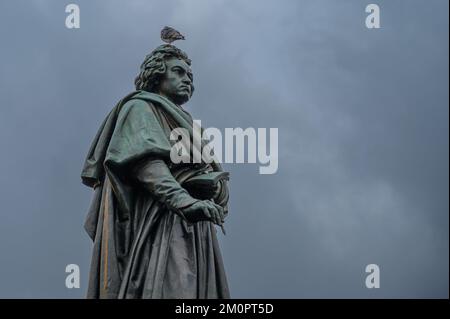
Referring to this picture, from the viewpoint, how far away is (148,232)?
22.5m

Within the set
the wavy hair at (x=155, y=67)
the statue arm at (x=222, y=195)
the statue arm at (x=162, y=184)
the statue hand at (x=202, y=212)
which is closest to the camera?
the statue hand at (x=202, y=212)

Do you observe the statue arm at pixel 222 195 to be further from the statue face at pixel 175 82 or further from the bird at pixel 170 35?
the bird at pixel 170 35

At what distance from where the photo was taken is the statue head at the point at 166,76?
2429 centimetres

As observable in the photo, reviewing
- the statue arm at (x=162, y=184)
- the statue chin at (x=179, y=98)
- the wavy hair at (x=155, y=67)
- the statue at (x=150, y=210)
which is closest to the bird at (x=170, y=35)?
the wavy hair at (x=155, y=67)

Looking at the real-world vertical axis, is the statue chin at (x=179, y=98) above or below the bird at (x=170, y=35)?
below

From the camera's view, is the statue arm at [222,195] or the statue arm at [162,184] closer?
the statue arm at [162,184]

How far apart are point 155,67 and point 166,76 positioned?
233mm

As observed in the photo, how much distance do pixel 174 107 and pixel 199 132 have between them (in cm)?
56

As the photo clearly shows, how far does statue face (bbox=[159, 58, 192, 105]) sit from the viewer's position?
24.3 meters

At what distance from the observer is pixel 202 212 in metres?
21.9

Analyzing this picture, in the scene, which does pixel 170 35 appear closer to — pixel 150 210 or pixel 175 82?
pixel 175 82

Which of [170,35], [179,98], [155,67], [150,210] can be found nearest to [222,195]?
A: [150,210]
